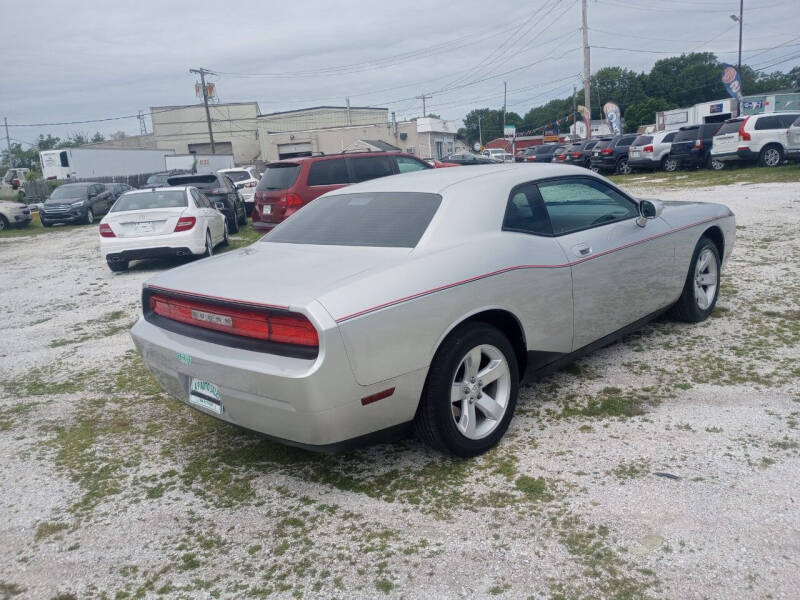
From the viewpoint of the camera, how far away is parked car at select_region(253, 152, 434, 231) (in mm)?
11766

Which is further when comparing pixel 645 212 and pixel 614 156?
pixel 614 156

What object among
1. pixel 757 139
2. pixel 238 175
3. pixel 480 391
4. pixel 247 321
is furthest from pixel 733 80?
pixel 247 321

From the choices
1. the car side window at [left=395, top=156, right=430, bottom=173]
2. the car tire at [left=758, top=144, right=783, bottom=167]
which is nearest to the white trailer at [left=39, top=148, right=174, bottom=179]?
the car side window at [left=395, top=156, right=430, bottom=173]

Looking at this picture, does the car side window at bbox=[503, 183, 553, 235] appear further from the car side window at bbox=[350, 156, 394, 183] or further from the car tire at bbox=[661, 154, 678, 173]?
the car tire at bbox=[661, 154, 678, 173]

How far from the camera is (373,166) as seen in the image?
41.3 ft

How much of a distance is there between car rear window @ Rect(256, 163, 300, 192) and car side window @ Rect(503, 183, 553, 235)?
26.6 feet

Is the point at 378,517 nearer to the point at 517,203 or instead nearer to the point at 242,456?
the point at 242,456

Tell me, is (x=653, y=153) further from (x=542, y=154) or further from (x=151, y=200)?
(x=151, y=200)

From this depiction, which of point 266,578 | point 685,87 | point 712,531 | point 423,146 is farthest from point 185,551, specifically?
point 685,87

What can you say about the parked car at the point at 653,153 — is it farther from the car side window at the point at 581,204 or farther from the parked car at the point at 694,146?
the car side window at the point at 581,204

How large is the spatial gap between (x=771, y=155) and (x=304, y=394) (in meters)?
22.1

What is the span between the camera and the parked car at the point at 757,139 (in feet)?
67.0

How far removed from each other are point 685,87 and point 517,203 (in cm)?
11078

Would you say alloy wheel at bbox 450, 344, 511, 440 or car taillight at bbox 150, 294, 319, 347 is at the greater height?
car taillight at bbox 150, 294, 319, 347
